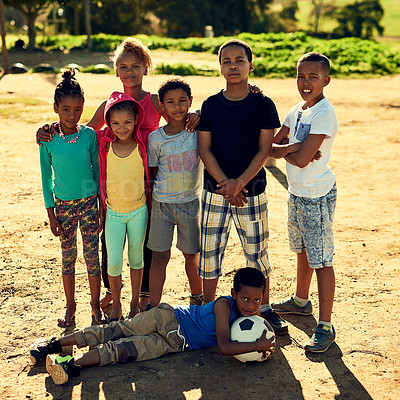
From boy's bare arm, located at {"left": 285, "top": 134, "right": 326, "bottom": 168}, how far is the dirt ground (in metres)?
1.17

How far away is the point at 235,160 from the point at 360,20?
38.9 metres

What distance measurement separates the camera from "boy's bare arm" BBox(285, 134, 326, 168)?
3221 millimetres

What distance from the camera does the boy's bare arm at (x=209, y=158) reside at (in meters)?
3.33

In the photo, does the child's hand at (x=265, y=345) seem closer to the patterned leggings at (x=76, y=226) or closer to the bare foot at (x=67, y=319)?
the patterned leggings at (x=76, y=226)

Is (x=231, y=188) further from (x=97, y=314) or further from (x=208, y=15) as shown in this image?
(x=208, y=15)

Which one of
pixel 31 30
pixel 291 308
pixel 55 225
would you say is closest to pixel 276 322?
pixel 291 308

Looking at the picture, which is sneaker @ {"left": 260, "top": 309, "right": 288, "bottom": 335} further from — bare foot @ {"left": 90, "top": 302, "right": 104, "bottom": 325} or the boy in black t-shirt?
bare foot @ {"left": 90, "top": 302, "right": 104, "bottom": 325}

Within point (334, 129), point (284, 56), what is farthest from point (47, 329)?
point (284, 56)

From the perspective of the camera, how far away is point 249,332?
10.1 feet

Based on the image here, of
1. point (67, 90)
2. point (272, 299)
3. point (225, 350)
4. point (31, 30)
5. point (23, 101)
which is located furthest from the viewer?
point (31, 30)

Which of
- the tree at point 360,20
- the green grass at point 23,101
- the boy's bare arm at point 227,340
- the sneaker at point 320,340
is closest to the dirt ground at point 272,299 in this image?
the sneaker at point 320,340

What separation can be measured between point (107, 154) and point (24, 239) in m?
1.96

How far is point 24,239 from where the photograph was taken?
16.3 ft

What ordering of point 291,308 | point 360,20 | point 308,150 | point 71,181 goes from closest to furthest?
point 308,150 → point 71,181 → point 291,308 → point 360,20
